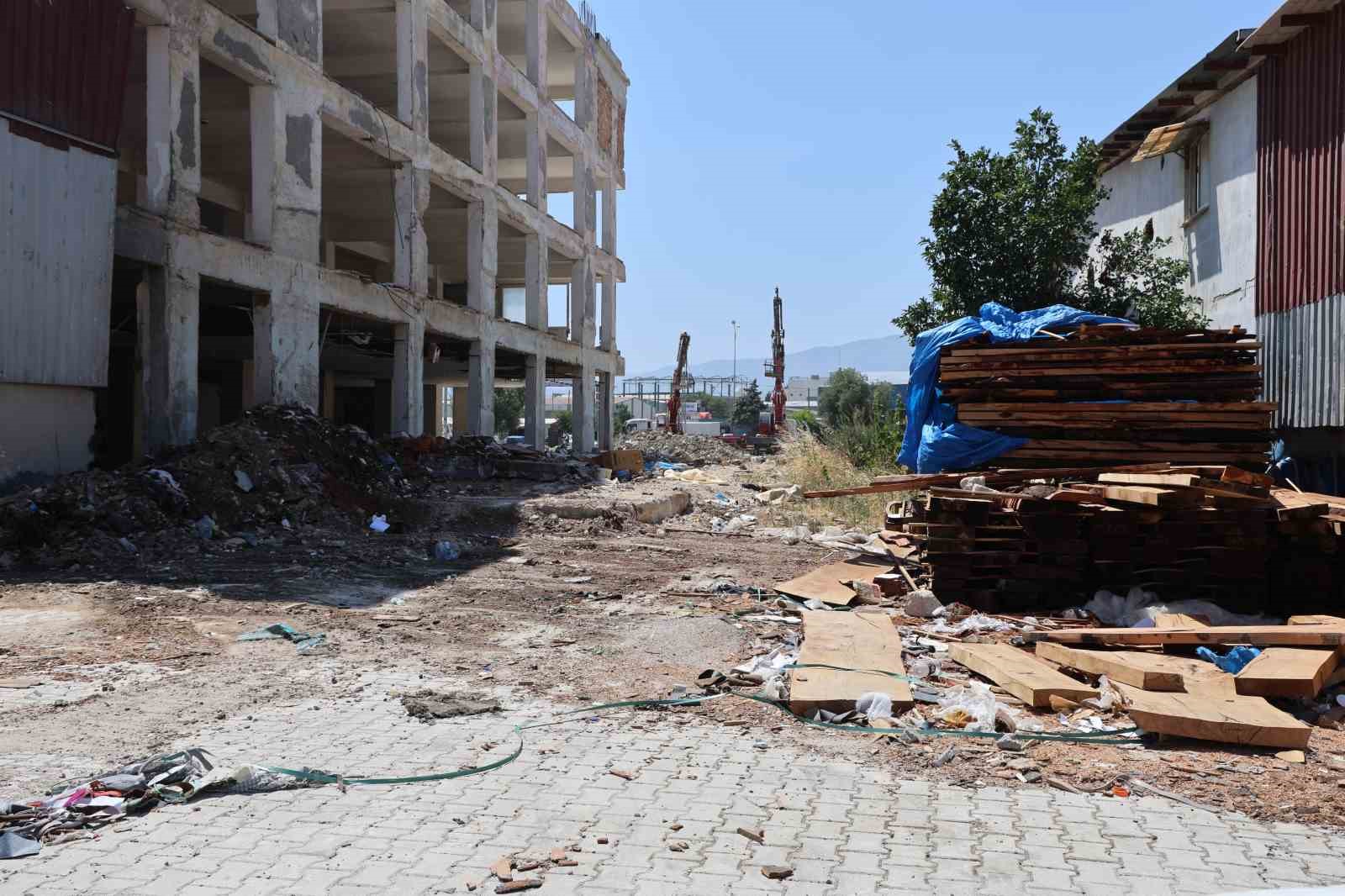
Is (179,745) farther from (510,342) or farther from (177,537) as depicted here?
(510,342)

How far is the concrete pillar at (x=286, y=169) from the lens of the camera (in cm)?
1523

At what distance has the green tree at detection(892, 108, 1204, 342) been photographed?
55.4ft

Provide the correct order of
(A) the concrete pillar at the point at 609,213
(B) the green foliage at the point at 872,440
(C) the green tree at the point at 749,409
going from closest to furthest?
(B) the green foliage at the point at 872,440 → (A) the concrete pillar at the point at 609,213 → (C) the green tree at the point at 749,409

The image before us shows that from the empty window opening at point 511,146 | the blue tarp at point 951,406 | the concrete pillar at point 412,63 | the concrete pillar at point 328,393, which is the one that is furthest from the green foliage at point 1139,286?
the concrete pillar at point 328,393

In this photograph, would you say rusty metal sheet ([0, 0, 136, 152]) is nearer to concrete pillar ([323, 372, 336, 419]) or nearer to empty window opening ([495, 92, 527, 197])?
empty window opening ([495, 92, 527, 197])

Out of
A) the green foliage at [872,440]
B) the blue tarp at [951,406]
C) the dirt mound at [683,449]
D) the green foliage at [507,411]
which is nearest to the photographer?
the blue tarp at [951,406]

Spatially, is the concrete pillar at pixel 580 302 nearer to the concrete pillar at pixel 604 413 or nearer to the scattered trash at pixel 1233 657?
the concrete pillar at pixel 604 413

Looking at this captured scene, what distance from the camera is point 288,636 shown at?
23.1 feet

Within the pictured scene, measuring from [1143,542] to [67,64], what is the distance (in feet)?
39.3

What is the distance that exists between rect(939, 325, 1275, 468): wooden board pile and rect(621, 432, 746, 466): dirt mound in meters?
24.2

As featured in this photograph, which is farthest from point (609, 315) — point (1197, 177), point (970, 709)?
point (970, 709)

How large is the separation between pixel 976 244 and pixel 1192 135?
375 centimetres

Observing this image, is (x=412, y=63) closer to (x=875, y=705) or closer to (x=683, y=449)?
(x=875, y=705)

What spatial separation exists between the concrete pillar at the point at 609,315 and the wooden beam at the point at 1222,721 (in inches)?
1041
